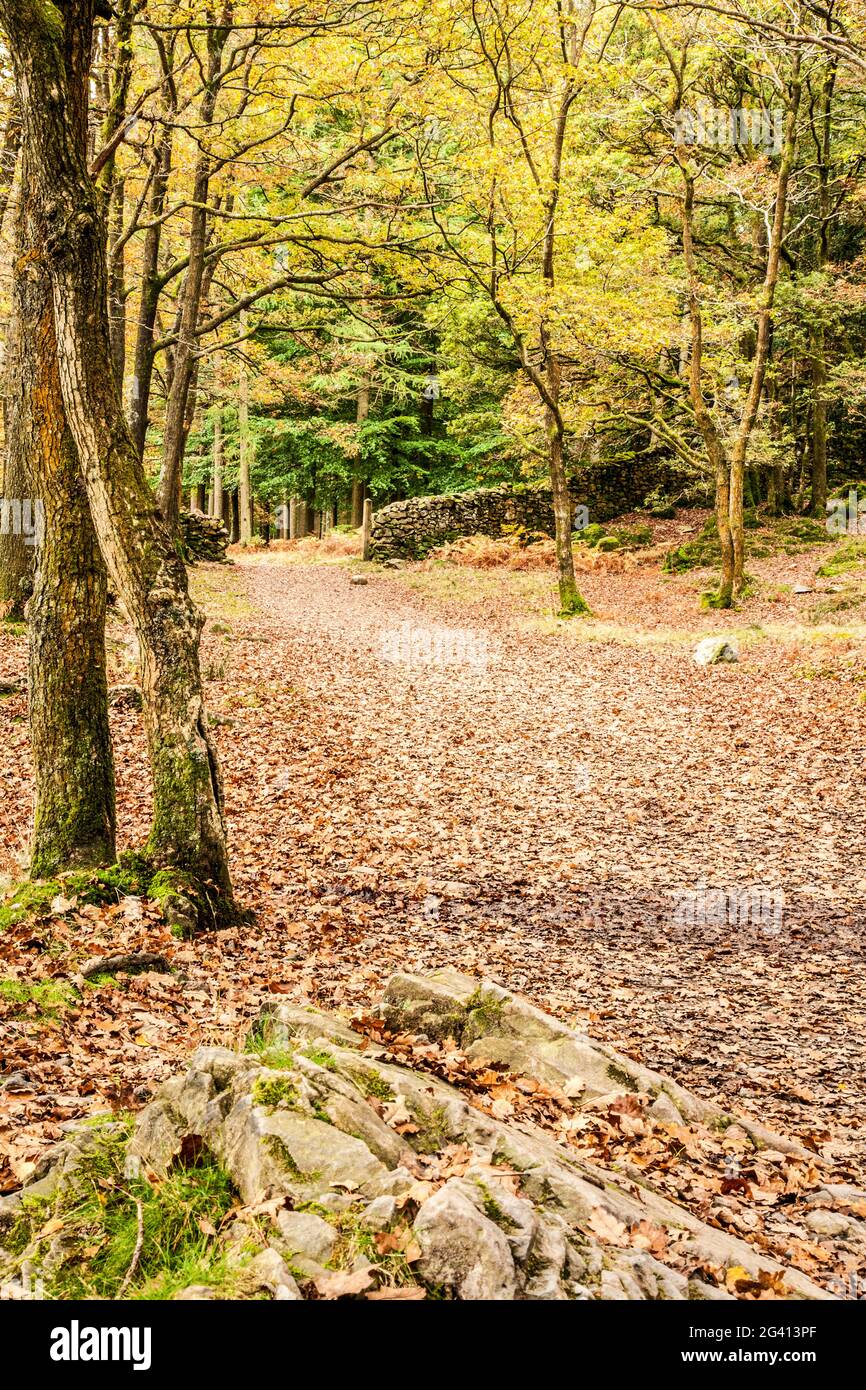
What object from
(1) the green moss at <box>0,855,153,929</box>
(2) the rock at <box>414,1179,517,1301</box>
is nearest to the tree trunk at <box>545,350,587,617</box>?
(1) the green moss at <box>0,855,153,929</box>

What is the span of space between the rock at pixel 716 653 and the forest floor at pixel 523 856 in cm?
32

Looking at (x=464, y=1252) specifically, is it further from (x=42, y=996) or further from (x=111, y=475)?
(x=111, y=475)

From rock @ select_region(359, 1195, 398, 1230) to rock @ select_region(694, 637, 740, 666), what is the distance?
41.1 feet

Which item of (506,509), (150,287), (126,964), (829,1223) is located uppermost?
(150,287)

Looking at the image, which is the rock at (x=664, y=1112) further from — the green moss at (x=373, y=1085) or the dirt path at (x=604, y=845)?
the green moss at (x=373, y=1085)

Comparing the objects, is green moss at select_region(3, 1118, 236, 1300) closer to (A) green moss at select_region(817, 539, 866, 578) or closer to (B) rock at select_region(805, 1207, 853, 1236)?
(B) rock at select_region(805, 1207, 853, 1236)

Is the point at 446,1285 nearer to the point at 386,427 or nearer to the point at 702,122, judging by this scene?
the point at 702,122

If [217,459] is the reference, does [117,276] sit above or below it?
below

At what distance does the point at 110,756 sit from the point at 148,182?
33.4 feet

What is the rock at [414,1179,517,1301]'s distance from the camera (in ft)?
7.63

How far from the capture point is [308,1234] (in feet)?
7.95

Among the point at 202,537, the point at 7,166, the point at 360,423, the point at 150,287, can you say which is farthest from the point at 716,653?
the point at 360,423

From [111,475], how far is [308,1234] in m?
4.55
